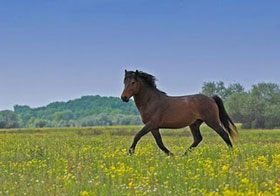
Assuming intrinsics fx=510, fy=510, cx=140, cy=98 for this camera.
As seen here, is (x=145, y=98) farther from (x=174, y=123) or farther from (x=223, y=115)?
(x=223, y=115)

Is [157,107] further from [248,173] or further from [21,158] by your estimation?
[248,173]

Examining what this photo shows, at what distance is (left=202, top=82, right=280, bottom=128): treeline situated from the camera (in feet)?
287

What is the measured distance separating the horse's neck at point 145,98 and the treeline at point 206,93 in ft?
224

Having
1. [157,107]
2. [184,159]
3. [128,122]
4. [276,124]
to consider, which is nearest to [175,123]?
[157,107]

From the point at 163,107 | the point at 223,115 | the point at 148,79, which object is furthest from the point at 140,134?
the point at 223,115

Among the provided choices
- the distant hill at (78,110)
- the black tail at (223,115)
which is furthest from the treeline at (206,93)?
the black tail at (223,115)

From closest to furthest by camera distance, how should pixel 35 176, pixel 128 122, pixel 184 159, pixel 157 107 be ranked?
pixel 35 176 < pixel 184 159 < pixel 157 107 < pixel 128 122

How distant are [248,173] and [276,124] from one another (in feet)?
265

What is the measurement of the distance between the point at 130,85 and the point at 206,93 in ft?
315

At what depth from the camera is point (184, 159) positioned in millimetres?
12586

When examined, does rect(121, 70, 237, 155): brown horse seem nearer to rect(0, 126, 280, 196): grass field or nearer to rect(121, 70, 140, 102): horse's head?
rect(121, 70, 140, 102): horse's head

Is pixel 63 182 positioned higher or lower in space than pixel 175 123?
lower

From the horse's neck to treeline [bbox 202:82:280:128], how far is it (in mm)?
67771

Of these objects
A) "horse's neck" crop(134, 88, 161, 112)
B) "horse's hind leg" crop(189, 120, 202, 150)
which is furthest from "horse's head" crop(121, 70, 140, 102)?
"horse's hind leg" crop(189, 120, 202, 150)
